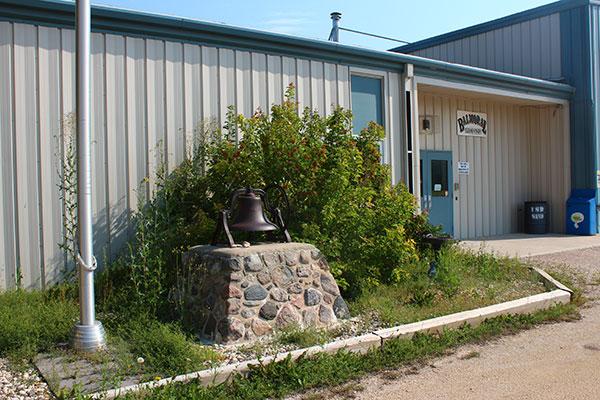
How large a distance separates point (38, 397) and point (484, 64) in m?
15.4

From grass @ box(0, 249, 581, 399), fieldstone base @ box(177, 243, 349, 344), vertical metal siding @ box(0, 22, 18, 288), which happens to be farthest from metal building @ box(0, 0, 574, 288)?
fieldstone base @ box(177, 243, 349, 344)

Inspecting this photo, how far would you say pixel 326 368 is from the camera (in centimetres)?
475

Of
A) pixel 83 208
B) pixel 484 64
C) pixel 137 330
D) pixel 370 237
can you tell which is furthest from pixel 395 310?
pixel 484 64

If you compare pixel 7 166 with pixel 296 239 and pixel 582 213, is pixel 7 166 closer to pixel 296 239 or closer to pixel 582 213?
pixel 296 239

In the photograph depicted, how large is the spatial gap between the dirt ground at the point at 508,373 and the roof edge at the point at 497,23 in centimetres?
1121

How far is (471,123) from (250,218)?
9.68m

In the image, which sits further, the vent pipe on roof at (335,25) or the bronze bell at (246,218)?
the vent pipe on roof at (335,25)

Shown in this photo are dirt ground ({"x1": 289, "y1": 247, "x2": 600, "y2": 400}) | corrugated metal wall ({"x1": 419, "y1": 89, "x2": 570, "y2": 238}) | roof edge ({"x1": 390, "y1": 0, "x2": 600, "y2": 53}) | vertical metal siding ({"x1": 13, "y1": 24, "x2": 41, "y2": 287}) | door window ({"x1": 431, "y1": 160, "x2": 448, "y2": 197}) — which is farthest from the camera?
roof edge ({"x1": 390, "y1": 0, "x2": 600, "y2": 53})

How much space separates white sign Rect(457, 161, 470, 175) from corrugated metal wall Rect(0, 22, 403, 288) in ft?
21.0

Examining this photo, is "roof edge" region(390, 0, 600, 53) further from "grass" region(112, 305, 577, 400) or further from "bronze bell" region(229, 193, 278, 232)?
"bronze bell" region(229, 193, 278, 232)

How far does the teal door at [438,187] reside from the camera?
1321 centimetres

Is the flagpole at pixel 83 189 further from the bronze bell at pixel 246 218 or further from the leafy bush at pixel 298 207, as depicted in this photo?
the bronze bell at pixel 246 218

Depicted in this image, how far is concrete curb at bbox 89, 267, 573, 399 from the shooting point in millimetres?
4375

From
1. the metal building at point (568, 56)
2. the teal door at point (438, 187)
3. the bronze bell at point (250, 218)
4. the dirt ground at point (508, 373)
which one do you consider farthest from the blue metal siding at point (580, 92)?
the bronze bell at point (250, 218)
